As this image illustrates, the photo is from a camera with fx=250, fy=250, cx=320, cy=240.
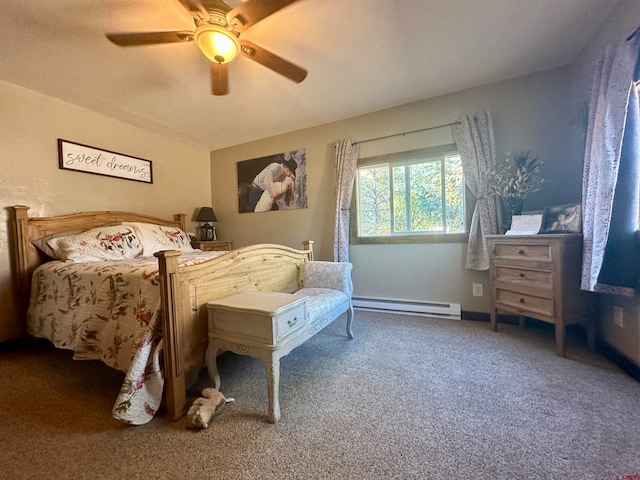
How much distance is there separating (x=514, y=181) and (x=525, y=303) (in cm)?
104

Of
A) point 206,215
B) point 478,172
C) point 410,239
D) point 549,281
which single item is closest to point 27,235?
point 206,215

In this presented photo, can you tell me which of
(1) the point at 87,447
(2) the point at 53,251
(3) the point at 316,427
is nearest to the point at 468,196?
(3) the point at 316,427

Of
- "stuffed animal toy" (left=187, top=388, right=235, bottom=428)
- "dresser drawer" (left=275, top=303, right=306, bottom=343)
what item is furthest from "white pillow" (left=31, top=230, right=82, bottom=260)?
"dresser drawer" (left=275, top=303, right=306, bottom=343)

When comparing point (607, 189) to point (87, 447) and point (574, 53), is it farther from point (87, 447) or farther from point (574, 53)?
point (87, 447)

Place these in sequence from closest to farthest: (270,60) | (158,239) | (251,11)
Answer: (251,11) → (270,60) → (158,239)

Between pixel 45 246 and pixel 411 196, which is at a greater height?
pixel 411 196

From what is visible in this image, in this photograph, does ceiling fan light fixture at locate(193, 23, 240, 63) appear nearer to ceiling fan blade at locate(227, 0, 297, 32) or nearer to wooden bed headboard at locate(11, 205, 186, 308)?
ceiling fan blade at locate(227, 0, 297, 32)

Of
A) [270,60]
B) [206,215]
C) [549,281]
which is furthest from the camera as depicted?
[206,215]

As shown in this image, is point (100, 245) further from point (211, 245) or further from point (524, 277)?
point (524, 277)

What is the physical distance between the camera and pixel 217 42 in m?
1.47

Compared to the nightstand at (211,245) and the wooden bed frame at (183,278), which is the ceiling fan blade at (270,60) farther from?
the nightstand at (211,245)

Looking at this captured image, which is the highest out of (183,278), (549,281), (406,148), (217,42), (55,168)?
(217,42)

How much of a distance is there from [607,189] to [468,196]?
3.52 ft

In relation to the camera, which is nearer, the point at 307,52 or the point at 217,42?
the point at 217,42
